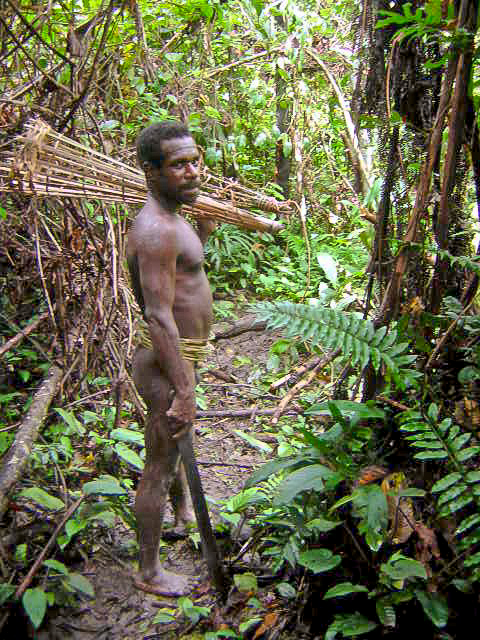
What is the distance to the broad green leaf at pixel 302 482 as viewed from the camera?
2236 mm

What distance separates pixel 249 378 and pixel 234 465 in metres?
1.42

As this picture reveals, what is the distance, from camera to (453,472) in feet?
6.71

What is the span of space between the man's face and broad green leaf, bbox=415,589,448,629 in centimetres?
180

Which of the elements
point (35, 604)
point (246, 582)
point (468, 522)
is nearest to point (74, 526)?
point (35, 604)

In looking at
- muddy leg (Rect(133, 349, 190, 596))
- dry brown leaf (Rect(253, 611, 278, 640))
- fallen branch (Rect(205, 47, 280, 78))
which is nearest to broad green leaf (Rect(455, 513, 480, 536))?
dry brown leaf (Rect(253, 611, 278, 640))

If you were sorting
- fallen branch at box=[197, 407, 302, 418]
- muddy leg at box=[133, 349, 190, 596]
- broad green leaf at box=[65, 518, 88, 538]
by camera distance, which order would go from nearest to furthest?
1. broad green leaf at box=[65, 518, 88, 538]
2. muddy leg at box=[133, 349, 190, 596]
3. fallen branch at box=[197, 407, 302, 418]

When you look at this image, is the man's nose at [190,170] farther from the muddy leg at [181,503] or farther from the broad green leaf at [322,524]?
the muddy leg at [181,503]

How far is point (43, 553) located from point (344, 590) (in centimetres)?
139

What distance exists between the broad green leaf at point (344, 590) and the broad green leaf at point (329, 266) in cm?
382

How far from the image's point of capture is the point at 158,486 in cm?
298

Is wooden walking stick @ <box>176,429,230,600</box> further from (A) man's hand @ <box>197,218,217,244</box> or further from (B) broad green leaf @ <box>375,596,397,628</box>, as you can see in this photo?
(A) man's hand @ <box>197,218,217,244</box>

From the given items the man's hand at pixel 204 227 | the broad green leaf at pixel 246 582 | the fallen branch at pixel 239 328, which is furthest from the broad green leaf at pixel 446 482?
the fallen branch at pixel 239 328

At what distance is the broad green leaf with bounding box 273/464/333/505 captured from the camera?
2236 millimetres

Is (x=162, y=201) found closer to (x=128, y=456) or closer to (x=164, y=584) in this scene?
(x=128, y=456)
